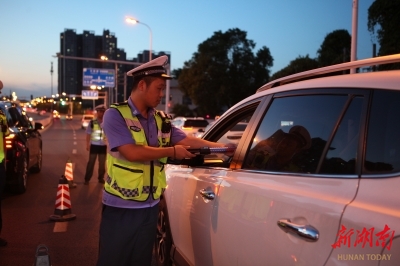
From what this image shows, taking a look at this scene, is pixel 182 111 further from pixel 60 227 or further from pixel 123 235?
pixel 123 235

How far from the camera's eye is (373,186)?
200 centimetres

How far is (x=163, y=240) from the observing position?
4.54m

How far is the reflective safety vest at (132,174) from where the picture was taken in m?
3.22

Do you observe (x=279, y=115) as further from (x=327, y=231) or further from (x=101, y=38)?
(x=101, y=38)

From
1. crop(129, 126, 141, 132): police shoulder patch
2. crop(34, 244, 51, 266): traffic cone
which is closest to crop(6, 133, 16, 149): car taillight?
crop(34, 244, 51, 266): traffic cone

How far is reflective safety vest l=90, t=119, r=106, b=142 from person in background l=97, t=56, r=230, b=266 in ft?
25.1

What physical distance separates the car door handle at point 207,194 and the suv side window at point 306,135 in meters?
0.34

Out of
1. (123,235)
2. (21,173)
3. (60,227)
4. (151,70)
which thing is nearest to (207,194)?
(123,235)

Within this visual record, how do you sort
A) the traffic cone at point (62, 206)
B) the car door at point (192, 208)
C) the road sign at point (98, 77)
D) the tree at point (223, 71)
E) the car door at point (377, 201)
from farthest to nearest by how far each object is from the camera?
the tree at point (223, 71) < the road sign at point (98, 77) < the traffic cone at point (62, 206) < the car door at point (192, 208) < the car door at point (377, 201)

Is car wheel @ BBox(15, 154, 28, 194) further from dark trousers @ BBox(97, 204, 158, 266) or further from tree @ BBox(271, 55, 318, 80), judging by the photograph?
tree @ BBox(271, 55, 318, 80)

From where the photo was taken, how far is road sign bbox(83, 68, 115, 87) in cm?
4191

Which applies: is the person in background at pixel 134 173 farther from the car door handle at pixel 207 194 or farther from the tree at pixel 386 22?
the tree at pixel 386 22

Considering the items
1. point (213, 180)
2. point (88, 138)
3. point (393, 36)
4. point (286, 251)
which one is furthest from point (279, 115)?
point (393, 36)

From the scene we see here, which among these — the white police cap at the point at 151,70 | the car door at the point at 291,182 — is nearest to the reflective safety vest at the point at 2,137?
the white police cap at the point at 151,70
